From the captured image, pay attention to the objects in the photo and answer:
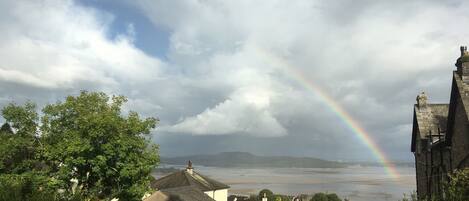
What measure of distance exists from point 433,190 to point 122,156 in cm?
2344

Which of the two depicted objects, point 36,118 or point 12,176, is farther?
point 36,118

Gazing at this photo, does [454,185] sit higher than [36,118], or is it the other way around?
[36,118]

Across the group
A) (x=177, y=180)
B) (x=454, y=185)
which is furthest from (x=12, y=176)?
(x=177, y=180)

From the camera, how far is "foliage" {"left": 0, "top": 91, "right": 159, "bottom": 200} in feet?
115

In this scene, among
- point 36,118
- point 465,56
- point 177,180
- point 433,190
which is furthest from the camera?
point 177,180

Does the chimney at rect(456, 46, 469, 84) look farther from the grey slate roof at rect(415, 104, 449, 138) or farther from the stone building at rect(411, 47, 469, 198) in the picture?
the grey slate roof at rect(415, 104, 449, 138)

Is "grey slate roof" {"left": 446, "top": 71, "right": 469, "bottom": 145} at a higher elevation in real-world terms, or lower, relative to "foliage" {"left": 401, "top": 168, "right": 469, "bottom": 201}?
higher

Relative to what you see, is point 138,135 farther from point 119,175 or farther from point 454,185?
point 454,185

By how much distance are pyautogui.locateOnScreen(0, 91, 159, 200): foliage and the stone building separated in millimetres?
21511

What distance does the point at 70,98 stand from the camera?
37.8 meters

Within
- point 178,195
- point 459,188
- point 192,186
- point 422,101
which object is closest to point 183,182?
point 192,186

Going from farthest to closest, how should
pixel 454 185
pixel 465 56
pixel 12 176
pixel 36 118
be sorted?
pixel 36 118 < pixel 12 176 < pixel 465 56 < pixel 454 185

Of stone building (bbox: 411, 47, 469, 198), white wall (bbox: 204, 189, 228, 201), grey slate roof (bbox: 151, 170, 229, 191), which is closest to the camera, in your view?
stone building (bbox: 411, 47, 469, 198)

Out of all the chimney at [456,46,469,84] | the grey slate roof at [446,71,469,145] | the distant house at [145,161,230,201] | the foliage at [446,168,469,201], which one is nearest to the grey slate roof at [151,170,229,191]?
the distant house at [145,161,230,201]
